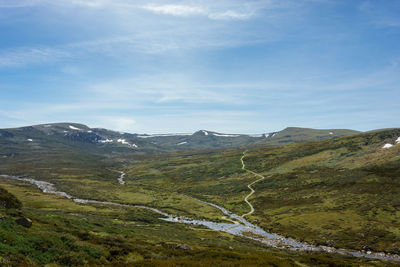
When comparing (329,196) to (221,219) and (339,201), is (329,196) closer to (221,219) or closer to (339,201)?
(339,201)

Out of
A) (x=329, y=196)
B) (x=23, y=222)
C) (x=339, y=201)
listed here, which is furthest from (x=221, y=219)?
(x=23, y=222)

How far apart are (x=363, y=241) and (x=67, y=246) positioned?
7171cm

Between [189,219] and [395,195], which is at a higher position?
[395,195]

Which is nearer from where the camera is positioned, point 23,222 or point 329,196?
point 23,222

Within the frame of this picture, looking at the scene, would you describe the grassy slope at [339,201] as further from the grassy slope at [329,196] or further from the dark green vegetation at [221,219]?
the dark green vegetation at [221,219]

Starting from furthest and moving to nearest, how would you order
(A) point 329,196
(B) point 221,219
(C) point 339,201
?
(A) point 329,196 → (C) point 339,201 → (B) point 221,219

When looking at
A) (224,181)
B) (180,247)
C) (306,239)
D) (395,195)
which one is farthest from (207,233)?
(224,181)

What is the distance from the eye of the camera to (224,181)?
184125 millimetres

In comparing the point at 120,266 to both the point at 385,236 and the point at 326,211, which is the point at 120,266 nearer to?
the point at 385,236

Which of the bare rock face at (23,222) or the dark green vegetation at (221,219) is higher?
the bare rock face at (23,222)

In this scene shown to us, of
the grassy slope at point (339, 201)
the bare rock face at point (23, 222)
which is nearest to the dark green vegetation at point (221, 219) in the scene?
the grassy slope at point (339, 201)

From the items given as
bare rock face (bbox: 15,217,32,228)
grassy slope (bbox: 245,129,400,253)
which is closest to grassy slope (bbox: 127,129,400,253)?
grassy slope (bbox: 245,129,400,253)

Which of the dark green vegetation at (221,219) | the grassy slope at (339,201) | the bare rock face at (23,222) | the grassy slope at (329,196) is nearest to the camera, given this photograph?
the dark green vegetation at (221,219)

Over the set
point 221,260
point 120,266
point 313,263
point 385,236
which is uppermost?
point 120,266
